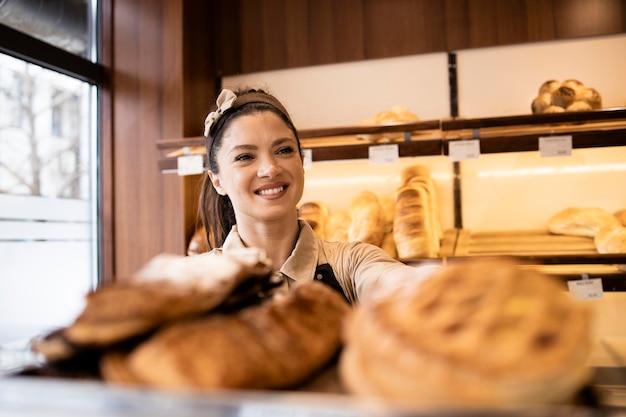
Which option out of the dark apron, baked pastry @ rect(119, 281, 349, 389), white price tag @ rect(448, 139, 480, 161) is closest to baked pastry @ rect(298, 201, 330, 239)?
white price tag @ rect(448, 139, 480, 161)

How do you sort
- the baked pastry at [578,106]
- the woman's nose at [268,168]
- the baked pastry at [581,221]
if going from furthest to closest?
the baked pastry at [581,221] → the baked pastry at [578,106] → the woman's nose at [268,168]

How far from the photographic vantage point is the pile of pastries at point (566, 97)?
2.65 m

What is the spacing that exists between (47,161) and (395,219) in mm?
1902

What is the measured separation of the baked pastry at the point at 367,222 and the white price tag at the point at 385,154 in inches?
17.3

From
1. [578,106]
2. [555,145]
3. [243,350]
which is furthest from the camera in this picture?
[578,106]

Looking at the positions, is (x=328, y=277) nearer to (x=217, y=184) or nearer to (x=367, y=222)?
(x=217, y=184)

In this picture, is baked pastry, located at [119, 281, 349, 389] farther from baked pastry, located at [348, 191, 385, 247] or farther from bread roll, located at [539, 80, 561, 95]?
bread roll, located at [539, 80, 561, 95]

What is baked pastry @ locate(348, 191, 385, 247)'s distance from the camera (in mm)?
2857

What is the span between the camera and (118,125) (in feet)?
11.2

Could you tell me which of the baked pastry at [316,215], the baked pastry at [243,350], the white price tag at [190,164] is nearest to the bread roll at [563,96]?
the baked pastry at [316,215]

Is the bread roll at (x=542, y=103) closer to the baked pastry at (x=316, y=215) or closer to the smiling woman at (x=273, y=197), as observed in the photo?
the baked pastry at (x=316, y=215)

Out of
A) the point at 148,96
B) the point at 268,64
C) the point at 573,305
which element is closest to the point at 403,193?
the point at 268,64

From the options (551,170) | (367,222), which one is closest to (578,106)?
(551,170)

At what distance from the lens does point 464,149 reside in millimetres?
2455
